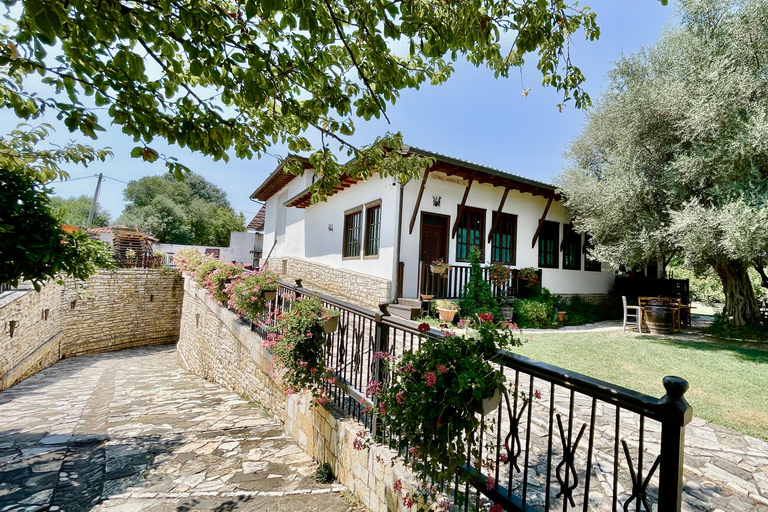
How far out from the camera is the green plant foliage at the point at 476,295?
8136 millimetres

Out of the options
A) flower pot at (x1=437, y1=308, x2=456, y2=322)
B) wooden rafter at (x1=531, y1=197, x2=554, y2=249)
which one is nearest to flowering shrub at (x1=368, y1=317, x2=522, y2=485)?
flower pot at (x1=437, y1=308, x2=456, y2=322)

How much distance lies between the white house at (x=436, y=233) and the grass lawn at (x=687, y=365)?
3182mm

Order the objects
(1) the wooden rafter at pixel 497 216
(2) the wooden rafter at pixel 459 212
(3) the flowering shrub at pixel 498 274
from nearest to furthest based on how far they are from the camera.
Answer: (3) the flowering shrub at pixel 498 274 → (2) the wooden rafter at pixel 459 212 → (1) the wooden rafter at pixel 497 216

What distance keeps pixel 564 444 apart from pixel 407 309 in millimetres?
6161

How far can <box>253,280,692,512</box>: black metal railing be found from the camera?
1.24 m

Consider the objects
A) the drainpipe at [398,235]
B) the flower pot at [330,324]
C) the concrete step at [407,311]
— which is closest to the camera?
the flower pot at [330,324]

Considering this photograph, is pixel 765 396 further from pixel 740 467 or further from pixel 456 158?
pixel 456 158

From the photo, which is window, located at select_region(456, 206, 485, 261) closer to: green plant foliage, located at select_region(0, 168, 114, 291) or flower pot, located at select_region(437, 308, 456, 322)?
flower pot, located at select_region(437, 308, 456, 322)

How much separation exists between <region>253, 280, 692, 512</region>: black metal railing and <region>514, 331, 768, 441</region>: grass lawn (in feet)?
3.12

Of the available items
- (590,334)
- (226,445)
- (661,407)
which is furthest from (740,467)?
(590,334)

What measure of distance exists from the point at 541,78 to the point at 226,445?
206 inches

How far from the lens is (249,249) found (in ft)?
87.2

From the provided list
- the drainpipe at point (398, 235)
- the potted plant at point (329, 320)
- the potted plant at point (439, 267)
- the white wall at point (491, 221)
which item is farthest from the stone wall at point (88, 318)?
the potted plant at point (439, 267)

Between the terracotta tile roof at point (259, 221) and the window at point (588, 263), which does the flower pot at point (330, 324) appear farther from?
the terracotta tile roof at point (259, 221)
